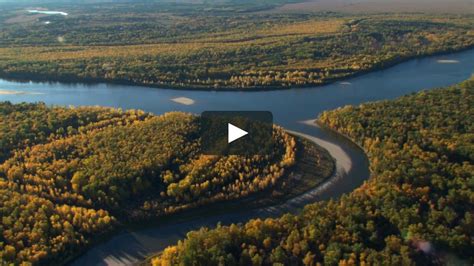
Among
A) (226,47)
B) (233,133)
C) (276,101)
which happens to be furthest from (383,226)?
(226,47)

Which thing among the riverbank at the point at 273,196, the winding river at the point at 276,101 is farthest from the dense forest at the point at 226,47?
the riverbank at the point at 273,196

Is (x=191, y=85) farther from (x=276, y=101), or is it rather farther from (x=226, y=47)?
(x=226, y=47)

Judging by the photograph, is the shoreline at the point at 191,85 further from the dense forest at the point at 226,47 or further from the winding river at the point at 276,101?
the winding river at the point at 276,101

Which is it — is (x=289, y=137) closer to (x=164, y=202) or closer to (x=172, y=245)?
(x=164, y=202)

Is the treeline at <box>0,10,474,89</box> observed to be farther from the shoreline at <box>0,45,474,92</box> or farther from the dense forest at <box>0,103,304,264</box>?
the dense forest at <box>0,103,304,264</box>

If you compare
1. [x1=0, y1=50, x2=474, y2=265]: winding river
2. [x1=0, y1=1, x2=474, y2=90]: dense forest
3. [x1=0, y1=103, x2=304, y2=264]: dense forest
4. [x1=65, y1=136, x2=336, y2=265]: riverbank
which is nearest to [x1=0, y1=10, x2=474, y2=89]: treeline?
[x1=0, y1=1, x2=474, y2=90]: dense forest

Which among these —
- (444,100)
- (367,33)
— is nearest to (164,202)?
(444,100)

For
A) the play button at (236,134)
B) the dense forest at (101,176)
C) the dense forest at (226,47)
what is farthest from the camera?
the dense forest at (226,47)
